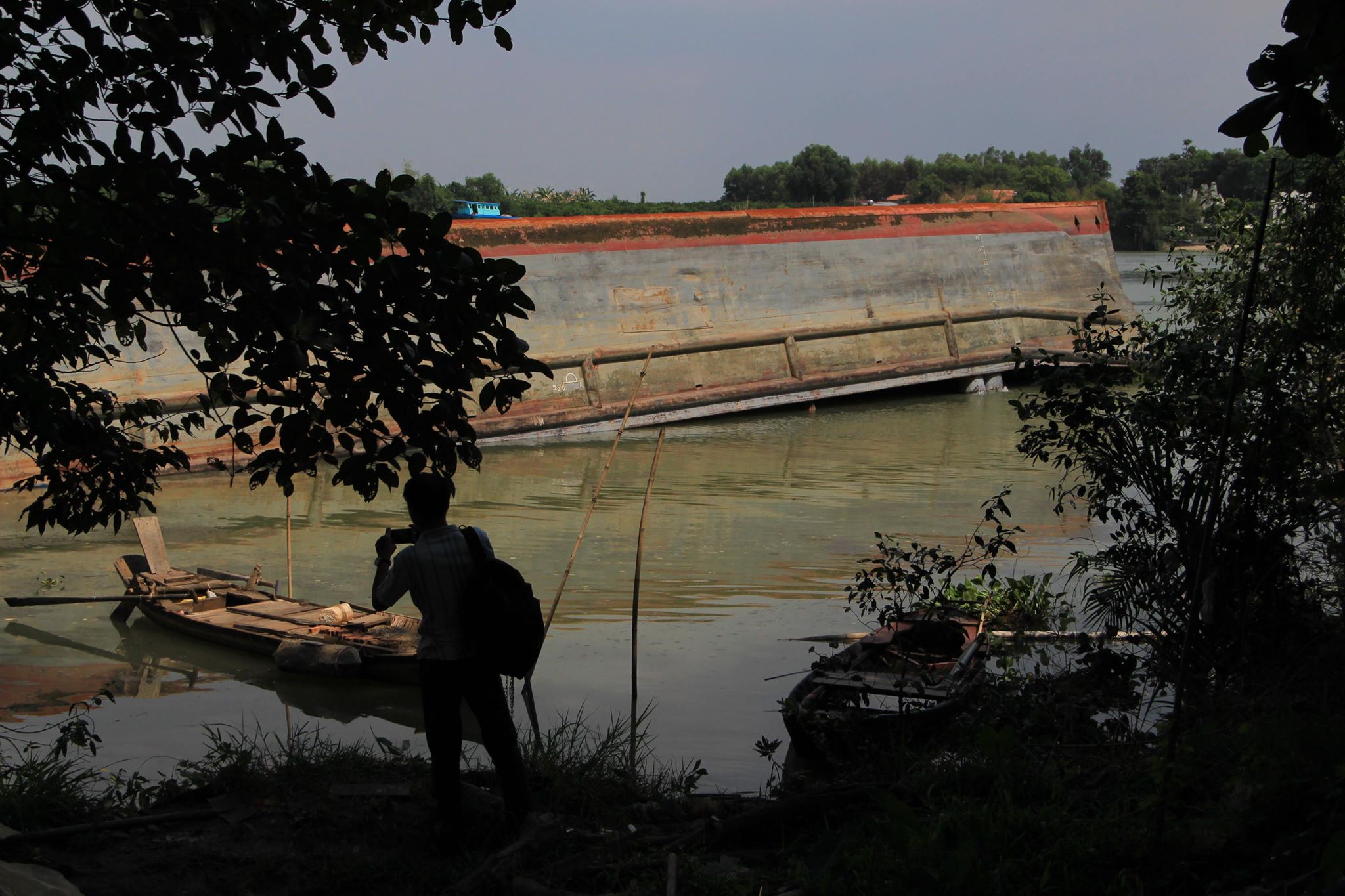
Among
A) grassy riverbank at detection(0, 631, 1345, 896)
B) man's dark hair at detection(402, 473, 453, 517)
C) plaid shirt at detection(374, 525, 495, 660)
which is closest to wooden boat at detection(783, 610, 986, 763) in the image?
grassy riverbank at detection(0, 631, 1345, 896)

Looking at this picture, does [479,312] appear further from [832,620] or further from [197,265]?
[832,620]

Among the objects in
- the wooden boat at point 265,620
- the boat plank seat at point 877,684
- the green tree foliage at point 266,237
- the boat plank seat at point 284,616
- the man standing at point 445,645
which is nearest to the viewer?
the green tree foliage at point 266,237

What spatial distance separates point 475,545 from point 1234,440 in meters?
4.25

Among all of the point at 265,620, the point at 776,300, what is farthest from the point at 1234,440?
the point at 776,300

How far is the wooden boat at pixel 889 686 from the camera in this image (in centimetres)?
622

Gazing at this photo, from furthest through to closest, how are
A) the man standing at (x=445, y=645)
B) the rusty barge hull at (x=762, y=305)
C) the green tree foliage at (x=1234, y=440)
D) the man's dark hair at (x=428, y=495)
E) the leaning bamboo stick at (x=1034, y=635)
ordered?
1. the rusty barge hull at (x=762, y=305)
2. the leaning bamboo stick at (x=1034, y=635)
3. the green tree foliage at (x=1234, y=440)
4. the man standing at (x=445, y=645)
5. the man's dark hair at (x=428, y=495)

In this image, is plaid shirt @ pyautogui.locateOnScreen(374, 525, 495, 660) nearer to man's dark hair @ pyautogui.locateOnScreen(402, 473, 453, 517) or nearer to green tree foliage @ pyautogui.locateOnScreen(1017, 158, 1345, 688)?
man's dark hair @ pyautogui.locateOnScreen(402, 473, 453, 517)

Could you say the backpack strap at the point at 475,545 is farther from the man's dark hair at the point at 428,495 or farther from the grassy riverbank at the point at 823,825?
the grassy riverbank at the point at 823,825

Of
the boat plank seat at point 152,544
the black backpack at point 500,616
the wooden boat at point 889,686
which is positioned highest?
the black backpack at point 500,616

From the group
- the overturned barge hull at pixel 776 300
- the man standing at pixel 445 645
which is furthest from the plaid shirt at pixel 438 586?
the overturned barge hull at pixel 776 300

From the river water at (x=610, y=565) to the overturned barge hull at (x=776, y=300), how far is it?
1.19 m

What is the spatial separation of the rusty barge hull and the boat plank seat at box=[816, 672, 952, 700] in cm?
1305

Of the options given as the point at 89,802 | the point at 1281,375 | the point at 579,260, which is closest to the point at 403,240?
the point at 89,802

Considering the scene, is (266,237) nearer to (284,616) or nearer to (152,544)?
(284,616)
